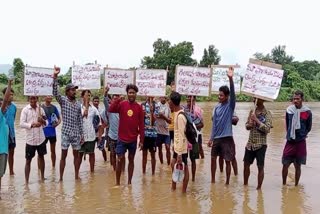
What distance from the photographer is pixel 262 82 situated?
26.1ft

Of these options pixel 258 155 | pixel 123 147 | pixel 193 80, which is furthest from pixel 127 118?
pixel 258 155

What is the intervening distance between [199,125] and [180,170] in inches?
87.3

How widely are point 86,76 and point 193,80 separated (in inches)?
88.6

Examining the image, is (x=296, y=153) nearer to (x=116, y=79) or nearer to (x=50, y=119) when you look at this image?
(x=116, y=79)

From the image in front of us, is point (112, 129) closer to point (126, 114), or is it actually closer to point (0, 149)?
point (126, 114)

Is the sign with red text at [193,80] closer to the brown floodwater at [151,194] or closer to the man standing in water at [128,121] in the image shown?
the man standing in water at [128,121]

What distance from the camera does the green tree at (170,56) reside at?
54.3m

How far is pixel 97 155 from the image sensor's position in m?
12.2

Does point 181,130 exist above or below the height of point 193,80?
below

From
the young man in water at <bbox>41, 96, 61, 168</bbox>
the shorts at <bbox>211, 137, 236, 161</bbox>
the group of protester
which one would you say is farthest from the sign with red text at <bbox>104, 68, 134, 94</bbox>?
the shorts at <bbox>211, 137, 236, 161</bbox>

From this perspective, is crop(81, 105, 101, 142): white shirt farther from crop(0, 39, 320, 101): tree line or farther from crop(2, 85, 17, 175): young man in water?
crop(0, 39, 320, 101): tree line

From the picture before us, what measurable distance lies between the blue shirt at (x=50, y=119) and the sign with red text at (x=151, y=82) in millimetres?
1905

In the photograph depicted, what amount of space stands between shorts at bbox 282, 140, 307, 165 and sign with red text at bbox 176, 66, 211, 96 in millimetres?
2147

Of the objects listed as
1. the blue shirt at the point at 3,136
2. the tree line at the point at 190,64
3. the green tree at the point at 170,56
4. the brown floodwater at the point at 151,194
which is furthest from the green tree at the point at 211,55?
the blue shirt at the point at 3,136
